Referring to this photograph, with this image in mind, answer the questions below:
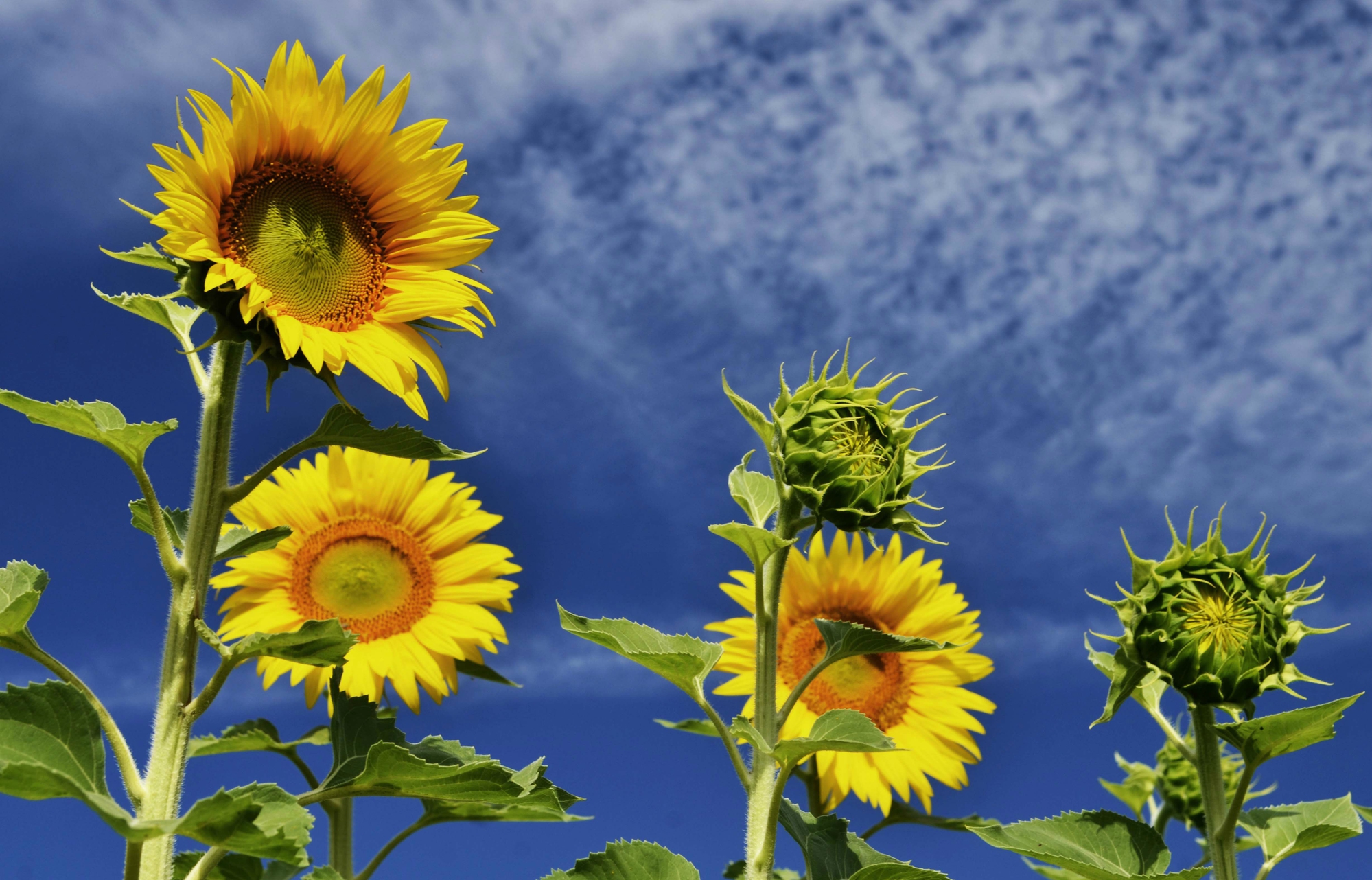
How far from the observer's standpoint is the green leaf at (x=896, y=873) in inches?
120

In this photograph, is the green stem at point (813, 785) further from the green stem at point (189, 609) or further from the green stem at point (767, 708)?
the green stem at point (189, 609)

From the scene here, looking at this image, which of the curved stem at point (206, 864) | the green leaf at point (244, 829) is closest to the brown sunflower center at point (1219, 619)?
the green leaf at point (244, 829)

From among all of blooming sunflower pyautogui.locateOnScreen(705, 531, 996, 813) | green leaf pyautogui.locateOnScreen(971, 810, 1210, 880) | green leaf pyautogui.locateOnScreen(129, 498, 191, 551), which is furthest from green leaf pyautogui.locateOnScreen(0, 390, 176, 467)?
green leaf pyautogui.locateOnScreen(971, 810, 1210, 880)

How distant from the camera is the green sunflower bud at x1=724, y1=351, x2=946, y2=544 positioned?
10.6 feet

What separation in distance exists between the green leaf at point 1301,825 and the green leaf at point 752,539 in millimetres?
1795

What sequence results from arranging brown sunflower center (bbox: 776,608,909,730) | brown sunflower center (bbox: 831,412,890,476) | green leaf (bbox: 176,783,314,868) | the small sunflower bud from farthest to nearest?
1. the small sunflower bud
2. brown sunflower center (bbox: 776,608,909,730)
3. brown sunflower center (bbox: 831,412,890,476)
4. green leaf (bbox: 176,783,314,868)

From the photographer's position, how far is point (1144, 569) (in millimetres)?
3523

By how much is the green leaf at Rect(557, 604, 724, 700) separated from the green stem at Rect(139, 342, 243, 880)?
0.96 metres

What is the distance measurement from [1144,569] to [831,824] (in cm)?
125

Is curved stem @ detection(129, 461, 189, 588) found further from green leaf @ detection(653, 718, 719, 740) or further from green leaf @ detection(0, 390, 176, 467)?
green leaf @ detection(653, 718, 719, 740)

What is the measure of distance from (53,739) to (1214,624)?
3159mm

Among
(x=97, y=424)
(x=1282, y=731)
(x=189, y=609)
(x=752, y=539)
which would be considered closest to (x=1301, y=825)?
(x=1282, y=731)

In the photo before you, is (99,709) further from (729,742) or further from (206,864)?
(729,742)

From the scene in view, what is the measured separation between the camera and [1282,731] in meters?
3.23
